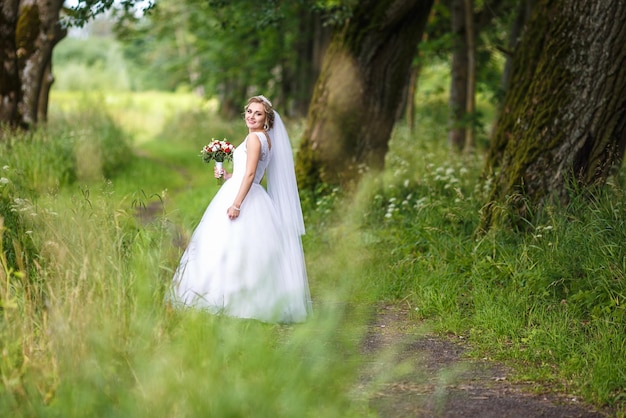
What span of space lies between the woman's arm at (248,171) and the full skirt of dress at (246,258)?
0.08 m

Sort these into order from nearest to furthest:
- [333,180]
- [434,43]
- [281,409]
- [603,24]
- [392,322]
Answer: [281,409] → [392,322] → [603,24] → [333,180] → [434,43]

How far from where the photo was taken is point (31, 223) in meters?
6.32

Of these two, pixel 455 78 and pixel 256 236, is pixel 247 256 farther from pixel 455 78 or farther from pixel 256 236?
pixel 455 78

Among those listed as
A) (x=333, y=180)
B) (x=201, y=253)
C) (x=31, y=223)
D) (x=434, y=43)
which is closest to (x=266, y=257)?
(x=201, y=253)

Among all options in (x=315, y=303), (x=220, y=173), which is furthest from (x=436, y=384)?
(x=220, y=173)

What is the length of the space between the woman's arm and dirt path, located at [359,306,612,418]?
1.56 meters

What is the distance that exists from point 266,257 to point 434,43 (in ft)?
37.3

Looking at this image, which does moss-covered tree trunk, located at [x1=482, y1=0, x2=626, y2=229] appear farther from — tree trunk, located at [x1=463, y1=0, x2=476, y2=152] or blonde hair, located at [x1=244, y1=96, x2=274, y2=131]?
tree trunk, located at [x1=463, y1=0, x2=476, y2=152]

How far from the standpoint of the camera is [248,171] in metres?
6.68

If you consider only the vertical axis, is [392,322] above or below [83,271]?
below

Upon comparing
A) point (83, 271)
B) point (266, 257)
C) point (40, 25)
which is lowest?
point (266, 257)

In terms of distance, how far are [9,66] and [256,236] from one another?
7.72 meters

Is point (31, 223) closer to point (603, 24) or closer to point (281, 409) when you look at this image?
point (281, 409)

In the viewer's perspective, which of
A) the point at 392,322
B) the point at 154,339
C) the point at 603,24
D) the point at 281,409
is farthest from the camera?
the point at 603,24
